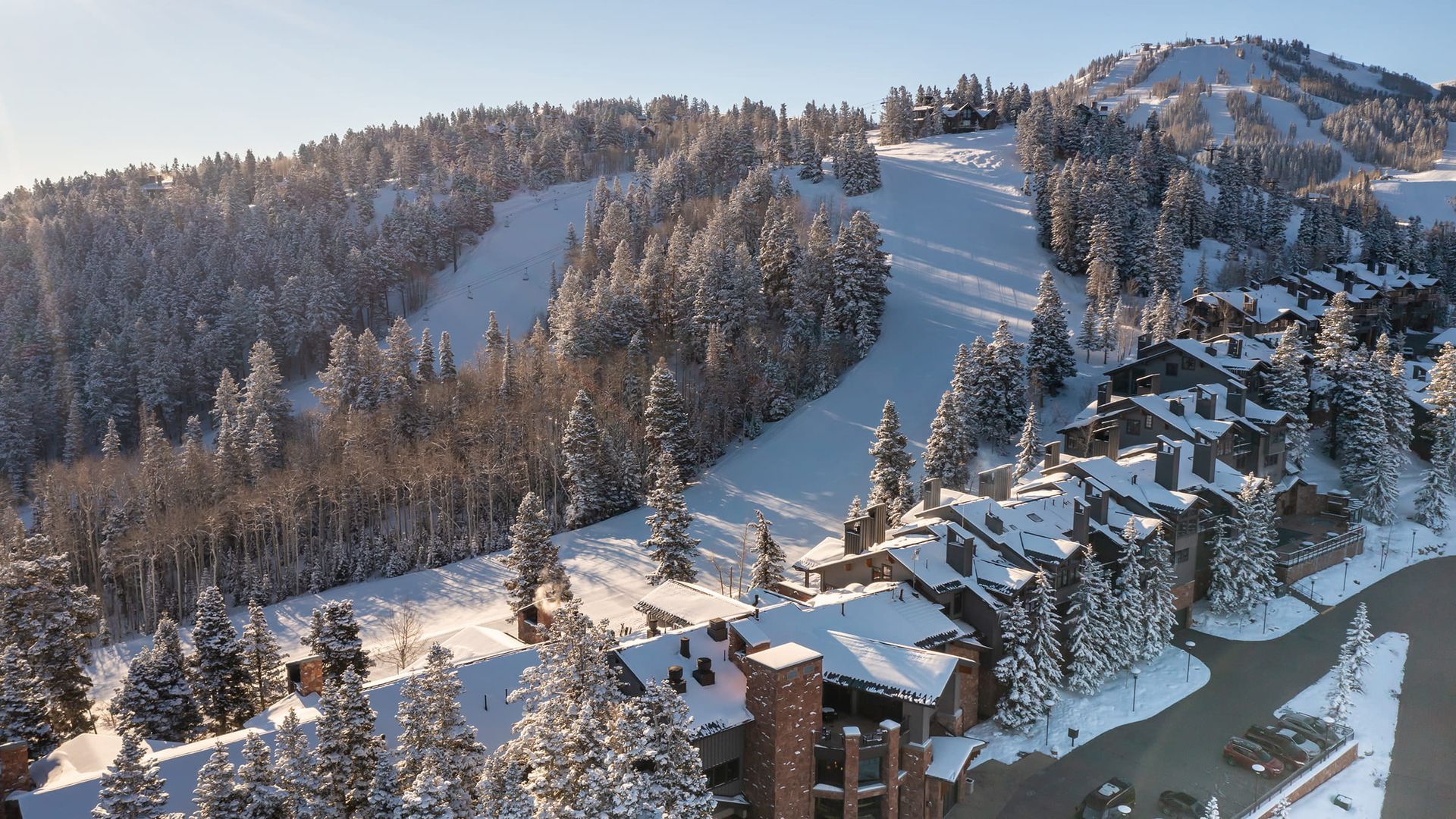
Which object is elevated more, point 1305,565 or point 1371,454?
point 1371,454

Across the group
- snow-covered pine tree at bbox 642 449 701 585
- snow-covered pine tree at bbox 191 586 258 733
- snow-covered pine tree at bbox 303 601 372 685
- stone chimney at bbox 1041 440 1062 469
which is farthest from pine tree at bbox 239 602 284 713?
stone chimney at bbox 1041 440 1062 469

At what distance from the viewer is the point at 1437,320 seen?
71.4 m

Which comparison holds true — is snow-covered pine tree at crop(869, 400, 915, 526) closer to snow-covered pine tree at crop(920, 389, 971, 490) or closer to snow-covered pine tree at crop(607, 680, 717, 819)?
snow-covered pine tree at crop(920, 389, 971, 490)

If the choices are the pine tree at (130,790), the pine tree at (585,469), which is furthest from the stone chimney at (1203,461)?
the pine tree at (130,790)

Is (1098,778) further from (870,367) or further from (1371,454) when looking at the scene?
(870,367)

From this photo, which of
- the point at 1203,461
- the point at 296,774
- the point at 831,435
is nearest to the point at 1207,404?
the point at 1203,461

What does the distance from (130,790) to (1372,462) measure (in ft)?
169

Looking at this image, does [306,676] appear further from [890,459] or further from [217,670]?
[890,459]

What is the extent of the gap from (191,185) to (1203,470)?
151 metres

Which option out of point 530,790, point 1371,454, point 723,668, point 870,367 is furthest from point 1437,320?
point 530,790

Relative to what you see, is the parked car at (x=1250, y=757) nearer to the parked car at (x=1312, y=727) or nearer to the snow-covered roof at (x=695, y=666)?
the parked car at (x=1312, y=727)

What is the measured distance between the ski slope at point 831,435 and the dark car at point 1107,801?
2201cm

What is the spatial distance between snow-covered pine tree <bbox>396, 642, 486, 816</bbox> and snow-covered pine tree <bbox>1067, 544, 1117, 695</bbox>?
21510mm

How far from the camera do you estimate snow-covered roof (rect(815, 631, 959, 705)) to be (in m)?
23.9
